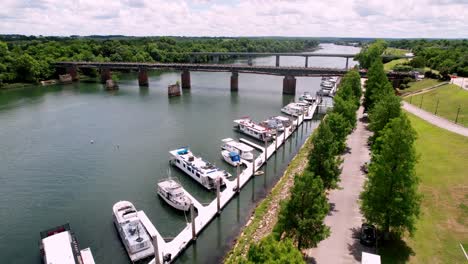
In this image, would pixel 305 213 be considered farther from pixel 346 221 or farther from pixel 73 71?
pixel 73 71

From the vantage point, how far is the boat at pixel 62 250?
91.9 ft

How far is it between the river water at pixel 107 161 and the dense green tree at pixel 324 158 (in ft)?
36.4

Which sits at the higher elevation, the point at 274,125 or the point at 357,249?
the point at 274,125

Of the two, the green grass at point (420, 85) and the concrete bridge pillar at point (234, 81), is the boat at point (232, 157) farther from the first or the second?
the concrete bridge pillar at point (234, 81)

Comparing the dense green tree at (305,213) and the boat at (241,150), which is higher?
the dense green tree at (305,213)

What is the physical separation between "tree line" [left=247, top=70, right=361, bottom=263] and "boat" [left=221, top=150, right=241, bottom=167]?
17.0 m

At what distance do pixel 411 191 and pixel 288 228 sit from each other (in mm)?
10343

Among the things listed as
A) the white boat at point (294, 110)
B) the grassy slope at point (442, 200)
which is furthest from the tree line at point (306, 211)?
the white boat at point (294, 110)

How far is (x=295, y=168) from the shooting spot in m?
48.8

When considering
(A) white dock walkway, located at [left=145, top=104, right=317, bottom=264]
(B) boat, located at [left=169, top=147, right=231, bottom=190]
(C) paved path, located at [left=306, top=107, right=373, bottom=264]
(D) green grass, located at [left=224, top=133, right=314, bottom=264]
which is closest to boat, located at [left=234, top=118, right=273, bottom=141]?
(A) white dock walkway, located at [left=145, top=104, right=317, bottom=264]

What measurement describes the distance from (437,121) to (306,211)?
170 feet

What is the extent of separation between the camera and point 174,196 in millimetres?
38750

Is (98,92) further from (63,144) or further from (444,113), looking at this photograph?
(444,113)

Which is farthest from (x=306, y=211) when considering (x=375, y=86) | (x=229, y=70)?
(x=229, y=70)
